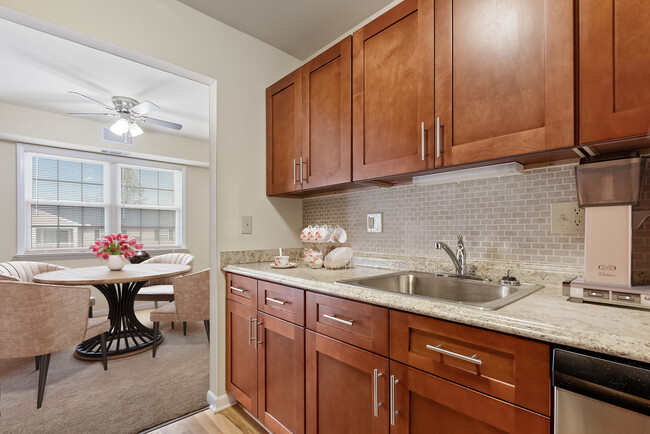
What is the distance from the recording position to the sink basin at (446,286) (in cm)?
129

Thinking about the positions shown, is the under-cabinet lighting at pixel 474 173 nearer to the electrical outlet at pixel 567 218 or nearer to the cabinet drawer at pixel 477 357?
the electrical outlet at pixel 567 218

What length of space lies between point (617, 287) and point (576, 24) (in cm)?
83

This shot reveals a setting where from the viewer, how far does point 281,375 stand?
1556mm

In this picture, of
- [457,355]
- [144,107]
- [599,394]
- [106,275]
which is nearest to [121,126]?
[144,107]

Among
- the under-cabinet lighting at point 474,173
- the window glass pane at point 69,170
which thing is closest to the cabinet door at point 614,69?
the under-cabinet lighting at point 474,173

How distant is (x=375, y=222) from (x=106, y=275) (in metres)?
2.51

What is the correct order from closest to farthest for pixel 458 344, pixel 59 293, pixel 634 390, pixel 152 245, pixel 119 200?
pixel 634 390 → pixel 458 344 → pixel 59 293 → pixel 119 200 → pixel 152 245

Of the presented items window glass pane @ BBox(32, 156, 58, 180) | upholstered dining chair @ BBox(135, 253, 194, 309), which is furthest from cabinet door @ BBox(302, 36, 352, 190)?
window glass pane @ BBox(32, 156, 58, 180)

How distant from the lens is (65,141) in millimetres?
3896

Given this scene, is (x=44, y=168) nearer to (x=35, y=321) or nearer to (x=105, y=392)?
(x=35, y=321)

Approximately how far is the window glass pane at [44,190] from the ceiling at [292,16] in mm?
3624

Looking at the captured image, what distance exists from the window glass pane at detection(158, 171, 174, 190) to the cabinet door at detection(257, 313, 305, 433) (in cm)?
411

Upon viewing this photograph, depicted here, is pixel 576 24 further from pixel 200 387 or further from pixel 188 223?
pixel 188 223

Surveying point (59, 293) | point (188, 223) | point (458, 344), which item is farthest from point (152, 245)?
point (458, 344)
